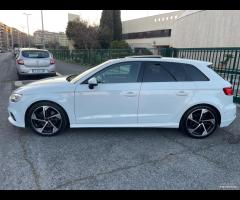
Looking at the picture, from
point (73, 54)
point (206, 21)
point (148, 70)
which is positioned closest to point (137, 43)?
point (73, 54)

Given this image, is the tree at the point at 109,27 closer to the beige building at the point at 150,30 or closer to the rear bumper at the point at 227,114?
the beige building at the point at 150,30

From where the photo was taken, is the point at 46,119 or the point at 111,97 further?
the point at 46,119

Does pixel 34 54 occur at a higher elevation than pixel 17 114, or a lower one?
higher

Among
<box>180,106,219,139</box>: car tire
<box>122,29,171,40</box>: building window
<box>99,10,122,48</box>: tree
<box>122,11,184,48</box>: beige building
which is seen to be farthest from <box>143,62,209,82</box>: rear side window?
<box>122,29,171,40</box>: building window

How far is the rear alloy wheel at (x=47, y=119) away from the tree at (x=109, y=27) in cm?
2911

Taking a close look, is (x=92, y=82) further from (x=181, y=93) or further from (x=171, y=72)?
(x=181, y=93)

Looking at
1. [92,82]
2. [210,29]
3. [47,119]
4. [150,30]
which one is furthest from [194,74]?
[150,30]

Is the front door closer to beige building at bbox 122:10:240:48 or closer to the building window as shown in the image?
beige building at bbox 122:10:240:48

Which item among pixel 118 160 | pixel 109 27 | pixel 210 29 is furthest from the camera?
pixel 109 27

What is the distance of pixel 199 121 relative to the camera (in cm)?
390

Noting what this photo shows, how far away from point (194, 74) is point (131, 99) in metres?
1.27

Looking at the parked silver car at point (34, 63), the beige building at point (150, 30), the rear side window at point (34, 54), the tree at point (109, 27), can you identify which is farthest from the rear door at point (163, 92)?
the beige building at point (150, 30)

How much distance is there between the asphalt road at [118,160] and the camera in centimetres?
263

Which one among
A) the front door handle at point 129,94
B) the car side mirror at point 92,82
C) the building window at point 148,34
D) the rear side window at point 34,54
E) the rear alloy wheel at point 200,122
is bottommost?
the rear alloy wheel at point 200,122
